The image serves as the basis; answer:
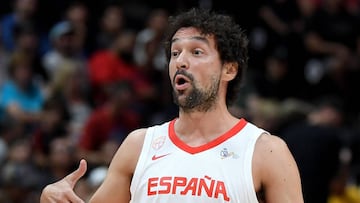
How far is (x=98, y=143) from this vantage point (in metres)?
10.5

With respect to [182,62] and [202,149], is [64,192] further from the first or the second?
[182,62]

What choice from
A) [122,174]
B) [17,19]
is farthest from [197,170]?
[17,19]

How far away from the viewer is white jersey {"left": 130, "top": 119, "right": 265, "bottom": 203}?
496cm

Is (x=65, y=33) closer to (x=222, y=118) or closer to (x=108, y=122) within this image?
(x=108, y=122)

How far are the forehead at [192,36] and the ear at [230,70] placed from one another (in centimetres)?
16

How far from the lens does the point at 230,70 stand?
17.7 ft

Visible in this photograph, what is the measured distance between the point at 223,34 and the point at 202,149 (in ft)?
2.15

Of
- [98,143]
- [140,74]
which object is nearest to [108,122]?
[98,143]

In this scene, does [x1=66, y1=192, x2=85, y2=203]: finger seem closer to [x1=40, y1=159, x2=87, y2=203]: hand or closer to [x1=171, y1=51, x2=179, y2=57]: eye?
[x1=40, y1=159, x2=87, y2=203]: hand

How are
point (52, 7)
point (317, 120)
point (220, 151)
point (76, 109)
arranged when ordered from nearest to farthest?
point (220, 151) → point (317, 120) → point (76, 109) → point (52, 7)

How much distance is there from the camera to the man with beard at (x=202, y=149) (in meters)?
4.99

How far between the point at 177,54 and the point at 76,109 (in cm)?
587

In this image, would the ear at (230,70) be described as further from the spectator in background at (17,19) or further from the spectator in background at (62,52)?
the spectator in background at (17,19)

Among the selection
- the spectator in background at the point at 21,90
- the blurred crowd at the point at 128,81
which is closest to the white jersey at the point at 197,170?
the blurred crowd at the point at 128,81
